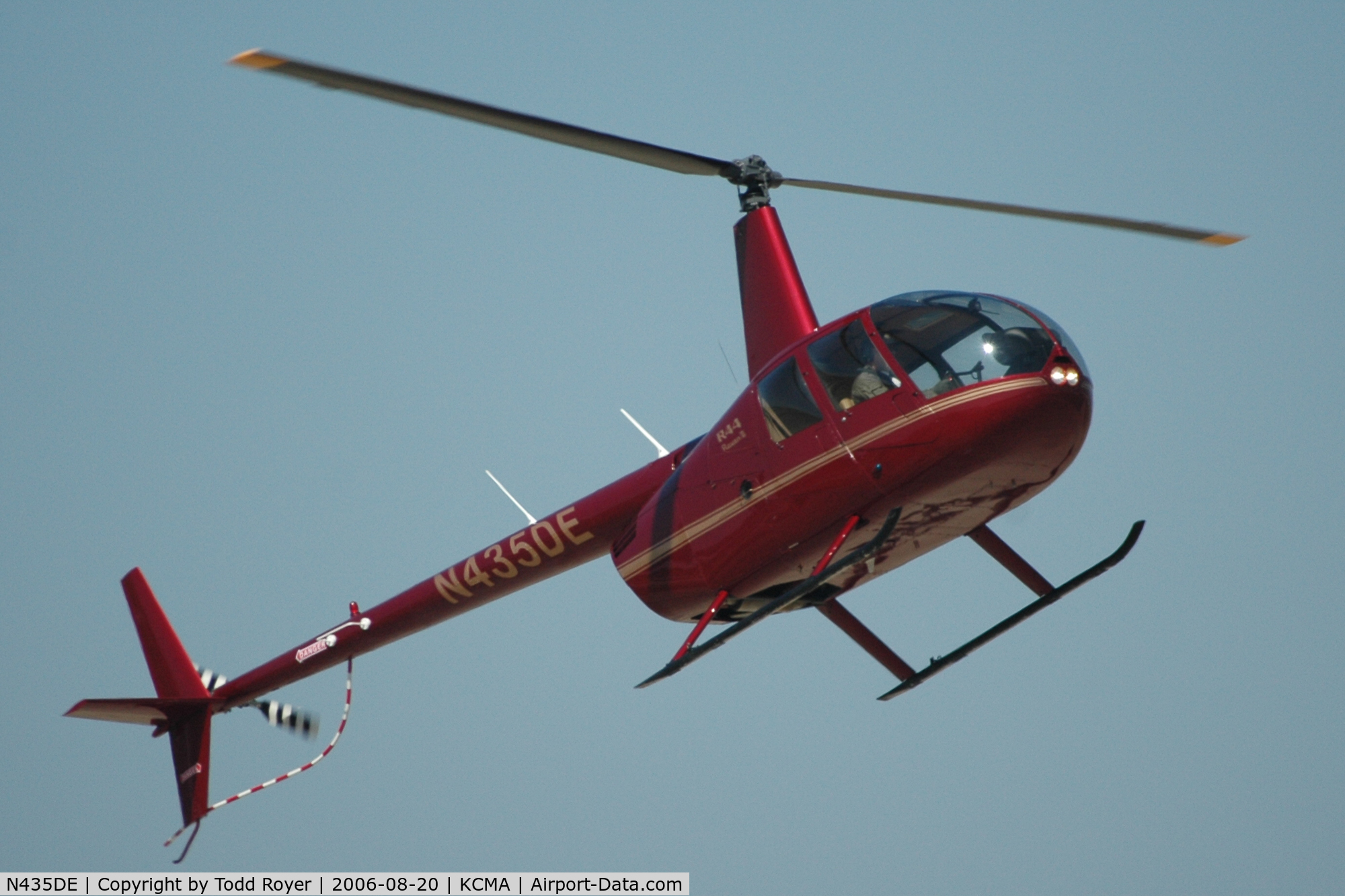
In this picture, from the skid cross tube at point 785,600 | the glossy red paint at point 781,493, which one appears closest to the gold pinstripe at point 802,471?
the glossy red paint at point 781,493

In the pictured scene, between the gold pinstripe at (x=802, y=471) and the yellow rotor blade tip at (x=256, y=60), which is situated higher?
the yellow rotor blade tip at (x=256, y=60)

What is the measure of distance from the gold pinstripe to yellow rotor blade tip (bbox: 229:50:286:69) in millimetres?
5153

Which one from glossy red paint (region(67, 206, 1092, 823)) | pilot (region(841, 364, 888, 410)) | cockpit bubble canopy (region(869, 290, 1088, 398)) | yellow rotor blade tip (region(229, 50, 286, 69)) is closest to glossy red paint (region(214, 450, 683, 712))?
glossy red paint (region(67, 206, 1092, 823))

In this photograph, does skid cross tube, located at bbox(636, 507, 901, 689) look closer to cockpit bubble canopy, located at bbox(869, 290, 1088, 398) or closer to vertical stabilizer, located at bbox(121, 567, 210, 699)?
cockpit bubble canopy, located at bbox(869, 290, 1088, 398)

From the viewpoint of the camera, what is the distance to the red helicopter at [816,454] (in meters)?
11.7

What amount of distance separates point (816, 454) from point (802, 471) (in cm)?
21

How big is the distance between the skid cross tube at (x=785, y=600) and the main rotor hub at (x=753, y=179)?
375 centimetres

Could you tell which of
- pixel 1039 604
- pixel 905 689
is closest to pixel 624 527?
pixel 905 689

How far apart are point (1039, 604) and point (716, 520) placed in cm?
284

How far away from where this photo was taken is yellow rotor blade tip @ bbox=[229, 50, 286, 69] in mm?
9508

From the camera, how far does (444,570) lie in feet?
53.2

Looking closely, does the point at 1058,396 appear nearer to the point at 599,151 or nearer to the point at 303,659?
the point at 599,151

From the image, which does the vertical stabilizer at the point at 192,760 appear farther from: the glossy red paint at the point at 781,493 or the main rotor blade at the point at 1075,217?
the main rotor blade at the point at 1075,217

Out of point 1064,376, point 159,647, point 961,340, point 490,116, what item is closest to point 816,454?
point 961,340
